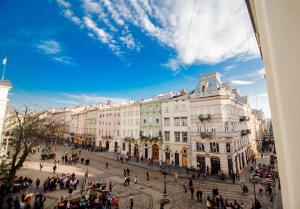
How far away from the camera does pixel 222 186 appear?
944 inches

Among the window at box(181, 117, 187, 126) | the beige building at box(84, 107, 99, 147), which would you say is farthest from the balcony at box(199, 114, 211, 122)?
the beige building at box(84, 107, 99, 147)

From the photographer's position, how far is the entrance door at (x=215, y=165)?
2967cm

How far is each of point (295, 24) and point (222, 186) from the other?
26.7 metres

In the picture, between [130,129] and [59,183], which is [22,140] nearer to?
[59,183]

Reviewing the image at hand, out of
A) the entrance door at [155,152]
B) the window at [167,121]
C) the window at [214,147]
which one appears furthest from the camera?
the entrance door at [155,152]

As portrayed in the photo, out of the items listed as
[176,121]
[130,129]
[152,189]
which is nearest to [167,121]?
[176,121]

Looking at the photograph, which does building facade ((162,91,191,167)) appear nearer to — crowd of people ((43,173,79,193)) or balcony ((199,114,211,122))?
balcony ((199,114,211,122))

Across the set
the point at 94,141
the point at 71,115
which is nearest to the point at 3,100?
the point at 94,141

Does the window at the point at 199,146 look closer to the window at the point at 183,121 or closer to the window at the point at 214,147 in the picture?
the window at the point at 214,147

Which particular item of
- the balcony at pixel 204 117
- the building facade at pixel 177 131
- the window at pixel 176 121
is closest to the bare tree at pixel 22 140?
the building facade at pixel 177 131

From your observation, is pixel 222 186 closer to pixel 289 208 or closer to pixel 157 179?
pixel 157 179

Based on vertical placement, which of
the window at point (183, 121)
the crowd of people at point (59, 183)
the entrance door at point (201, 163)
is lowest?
the crowd of people at point (59, 183)

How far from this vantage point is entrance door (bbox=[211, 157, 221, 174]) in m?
29.7

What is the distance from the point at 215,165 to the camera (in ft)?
98.5
